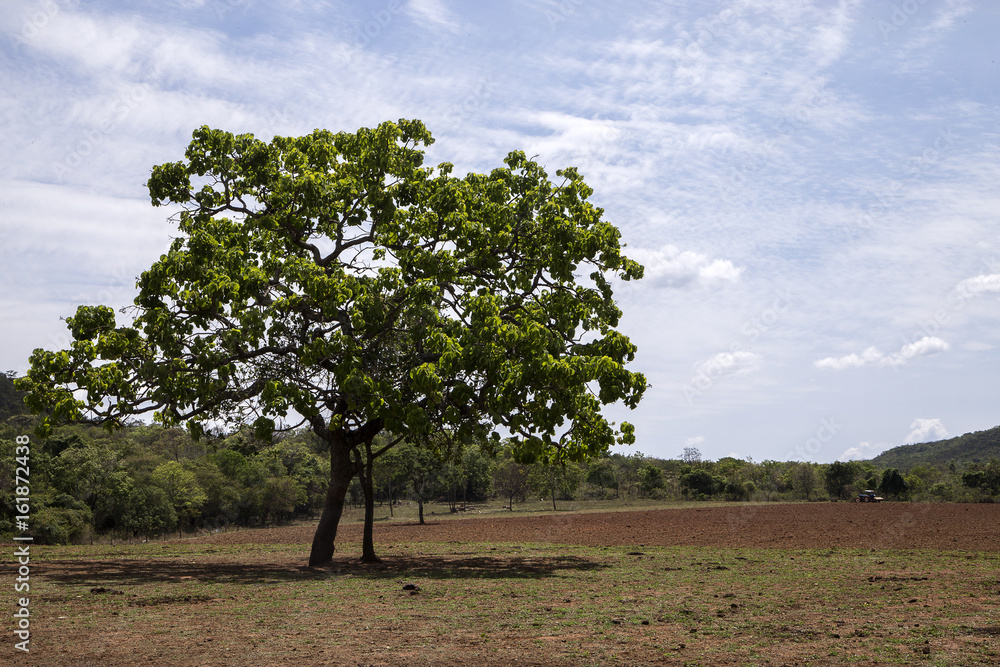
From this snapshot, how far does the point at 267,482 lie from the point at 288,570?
209 feet

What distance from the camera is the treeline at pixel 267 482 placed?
49.8 m

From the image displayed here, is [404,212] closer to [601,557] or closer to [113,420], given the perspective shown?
[113,420]

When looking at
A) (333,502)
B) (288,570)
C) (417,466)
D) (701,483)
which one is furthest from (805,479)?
(288,570)

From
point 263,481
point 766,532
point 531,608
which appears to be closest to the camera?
point 531,608

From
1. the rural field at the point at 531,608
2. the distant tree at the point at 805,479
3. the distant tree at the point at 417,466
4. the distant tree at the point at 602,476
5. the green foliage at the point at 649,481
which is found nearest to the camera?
the rural field at the point at 531,608

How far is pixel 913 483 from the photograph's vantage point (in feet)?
296

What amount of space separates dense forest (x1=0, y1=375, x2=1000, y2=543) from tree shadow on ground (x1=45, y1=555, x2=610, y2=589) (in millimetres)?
3868

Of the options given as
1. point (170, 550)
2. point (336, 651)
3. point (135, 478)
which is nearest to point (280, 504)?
point (135, 478)

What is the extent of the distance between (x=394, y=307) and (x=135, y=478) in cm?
5069

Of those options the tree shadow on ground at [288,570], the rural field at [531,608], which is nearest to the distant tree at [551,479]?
the rural field at [531,608]

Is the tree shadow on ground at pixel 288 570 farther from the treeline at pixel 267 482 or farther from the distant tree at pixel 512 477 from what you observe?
the distant tree at pixel 512 477

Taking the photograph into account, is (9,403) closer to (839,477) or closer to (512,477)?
(512,477)

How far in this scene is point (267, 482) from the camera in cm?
8238

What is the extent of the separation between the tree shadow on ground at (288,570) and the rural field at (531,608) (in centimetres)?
9
